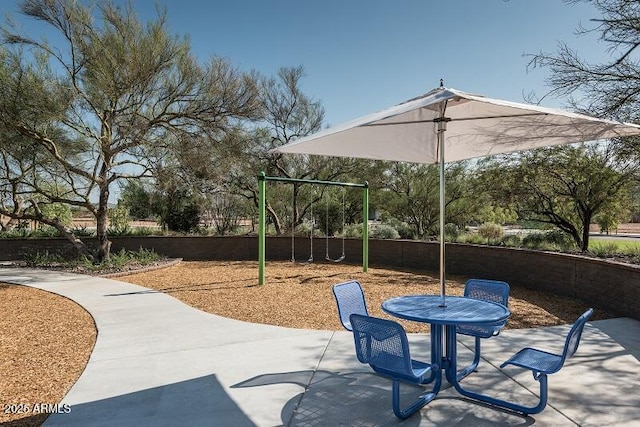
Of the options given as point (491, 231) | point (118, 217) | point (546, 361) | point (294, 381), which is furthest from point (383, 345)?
point (118, 217)

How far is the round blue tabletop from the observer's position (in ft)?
10.1

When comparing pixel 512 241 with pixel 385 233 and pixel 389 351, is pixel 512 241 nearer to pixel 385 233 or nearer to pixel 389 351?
pixel 385 233

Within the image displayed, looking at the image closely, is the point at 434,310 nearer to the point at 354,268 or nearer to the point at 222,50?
the point at 354,268

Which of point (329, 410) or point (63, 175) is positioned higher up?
point (63, 175)

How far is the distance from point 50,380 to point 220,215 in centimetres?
1498

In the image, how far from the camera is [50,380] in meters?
3.71

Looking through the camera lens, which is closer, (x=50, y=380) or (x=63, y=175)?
(x=50, y=380)

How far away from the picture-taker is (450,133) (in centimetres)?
463

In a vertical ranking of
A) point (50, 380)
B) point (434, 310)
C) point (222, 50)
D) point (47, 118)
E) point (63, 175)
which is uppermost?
point (222, 50)

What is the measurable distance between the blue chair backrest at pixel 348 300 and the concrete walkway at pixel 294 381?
0.45 metres

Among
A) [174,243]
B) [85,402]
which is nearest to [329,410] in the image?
[85,402]

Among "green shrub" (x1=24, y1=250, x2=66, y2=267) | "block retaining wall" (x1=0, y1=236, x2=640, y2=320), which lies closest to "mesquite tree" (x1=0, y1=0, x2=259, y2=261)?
"green shrub" (x1=24, y1=250, x2=66, y2=267)

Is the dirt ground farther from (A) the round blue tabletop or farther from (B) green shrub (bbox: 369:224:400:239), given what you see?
(B) green shrub (bbox: 369:224:400:239)

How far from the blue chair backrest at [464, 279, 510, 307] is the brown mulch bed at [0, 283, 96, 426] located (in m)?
3.63
